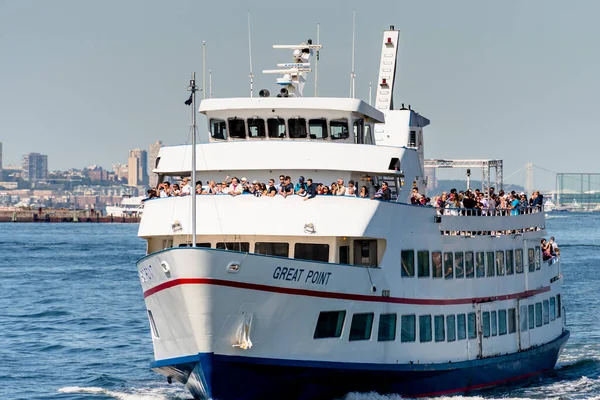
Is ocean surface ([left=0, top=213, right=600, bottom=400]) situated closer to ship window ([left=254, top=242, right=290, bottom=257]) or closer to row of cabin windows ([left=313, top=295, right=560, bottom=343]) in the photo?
row of cabin windows ([left=313, top=295, right=560, bottom=343])

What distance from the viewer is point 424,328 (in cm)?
2783

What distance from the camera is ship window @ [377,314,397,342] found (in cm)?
2619

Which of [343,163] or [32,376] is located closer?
[343,163]

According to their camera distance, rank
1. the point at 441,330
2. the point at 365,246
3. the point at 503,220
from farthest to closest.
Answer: the point at 503,220 < the point at 441,330 < the point at 365,246

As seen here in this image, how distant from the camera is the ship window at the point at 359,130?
97.8ft

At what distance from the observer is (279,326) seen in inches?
949

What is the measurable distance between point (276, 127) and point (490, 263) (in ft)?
22.9

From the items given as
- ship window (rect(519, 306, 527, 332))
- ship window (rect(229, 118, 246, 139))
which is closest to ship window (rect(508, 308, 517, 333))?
ship window (rect(519, 306, 527, 332))

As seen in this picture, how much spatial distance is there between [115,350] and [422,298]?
1672 centimetres

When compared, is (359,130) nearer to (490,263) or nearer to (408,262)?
(408,262)

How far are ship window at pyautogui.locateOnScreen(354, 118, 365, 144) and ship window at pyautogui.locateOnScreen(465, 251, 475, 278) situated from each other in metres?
4.14

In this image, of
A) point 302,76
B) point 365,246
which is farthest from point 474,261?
point 302,76

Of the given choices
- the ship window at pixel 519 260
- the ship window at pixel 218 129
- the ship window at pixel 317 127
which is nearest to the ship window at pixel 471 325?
the ship window at pixel 519 260

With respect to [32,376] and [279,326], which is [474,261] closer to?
[279,326]
